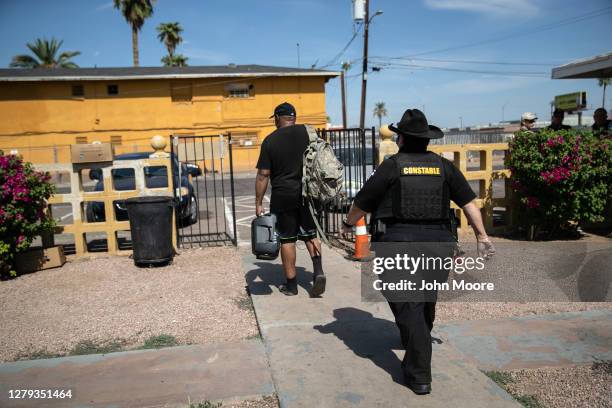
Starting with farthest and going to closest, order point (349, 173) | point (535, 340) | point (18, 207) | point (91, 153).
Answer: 1. point (349, 173)
2. point (91, 153)
3. point (18, 207)
4. point (535, 340)

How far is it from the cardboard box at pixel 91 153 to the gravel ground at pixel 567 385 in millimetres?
6029

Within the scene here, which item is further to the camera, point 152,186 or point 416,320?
point 152,186

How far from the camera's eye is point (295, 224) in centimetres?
477

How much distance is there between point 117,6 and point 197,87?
1576 centimetres

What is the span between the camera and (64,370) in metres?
3.57

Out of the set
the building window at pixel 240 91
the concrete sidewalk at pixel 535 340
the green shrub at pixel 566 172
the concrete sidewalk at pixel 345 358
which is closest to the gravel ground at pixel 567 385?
the concrete sidewalk at pixel 535 340

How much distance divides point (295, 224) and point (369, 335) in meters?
1.34

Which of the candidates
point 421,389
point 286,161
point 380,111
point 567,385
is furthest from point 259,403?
point 380,111

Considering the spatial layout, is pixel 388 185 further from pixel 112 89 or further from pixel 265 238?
pixel 112 89

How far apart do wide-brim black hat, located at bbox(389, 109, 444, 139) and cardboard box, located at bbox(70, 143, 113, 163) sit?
5111 millimetres

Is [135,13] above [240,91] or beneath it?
above

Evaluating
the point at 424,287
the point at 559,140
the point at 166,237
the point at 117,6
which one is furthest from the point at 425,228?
the point at 117,6

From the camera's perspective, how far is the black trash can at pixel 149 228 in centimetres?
670

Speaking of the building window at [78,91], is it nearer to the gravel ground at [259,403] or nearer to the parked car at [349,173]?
the parked car at [349,173]
